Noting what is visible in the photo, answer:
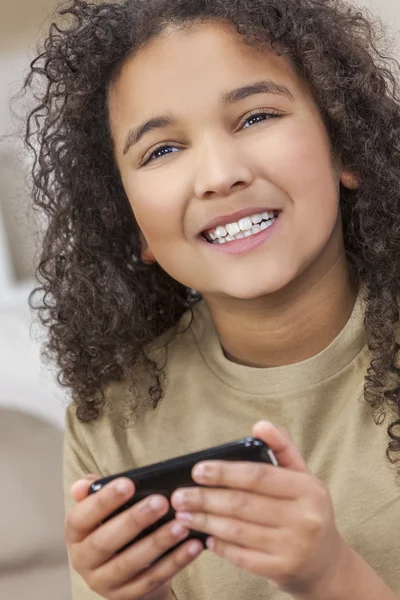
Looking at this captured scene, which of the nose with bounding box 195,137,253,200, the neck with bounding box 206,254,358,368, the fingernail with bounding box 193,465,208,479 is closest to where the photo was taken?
the fingernail with bounding box 193,465,208,479

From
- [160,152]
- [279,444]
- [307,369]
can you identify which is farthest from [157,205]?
[279,444]

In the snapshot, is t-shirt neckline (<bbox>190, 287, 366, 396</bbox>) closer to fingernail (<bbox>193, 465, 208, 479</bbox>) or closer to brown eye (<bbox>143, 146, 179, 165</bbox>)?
brown eye (<bbox>143, 146, 179, 165</bbox>)

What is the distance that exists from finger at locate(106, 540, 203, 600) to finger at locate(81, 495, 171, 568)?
2cm

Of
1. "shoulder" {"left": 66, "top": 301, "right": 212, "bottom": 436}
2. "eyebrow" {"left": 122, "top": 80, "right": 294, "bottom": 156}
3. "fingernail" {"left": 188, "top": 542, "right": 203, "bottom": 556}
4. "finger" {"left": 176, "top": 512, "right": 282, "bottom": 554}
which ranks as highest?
"eyebrow" {"left": 122, "top": 80, "right": 294, "bottom": 156}

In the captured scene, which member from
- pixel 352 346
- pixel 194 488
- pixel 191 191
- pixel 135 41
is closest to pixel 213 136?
pixel 191 191

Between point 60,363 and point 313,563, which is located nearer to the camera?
point 313,563

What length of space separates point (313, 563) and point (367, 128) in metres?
0.59

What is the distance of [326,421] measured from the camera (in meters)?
1.15

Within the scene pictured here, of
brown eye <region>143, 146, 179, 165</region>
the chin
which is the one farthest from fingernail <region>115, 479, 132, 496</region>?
brown eye <region>143, 146, 179, 165</region>

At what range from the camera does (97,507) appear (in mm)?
853

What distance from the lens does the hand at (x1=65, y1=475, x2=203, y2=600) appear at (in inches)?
32.9

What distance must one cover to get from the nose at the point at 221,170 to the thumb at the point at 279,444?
0.34 meters

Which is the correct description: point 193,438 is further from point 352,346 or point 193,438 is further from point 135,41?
point 135,41

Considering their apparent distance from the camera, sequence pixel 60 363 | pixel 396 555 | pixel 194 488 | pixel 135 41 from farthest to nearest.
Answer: pixel 60 363, pixel 135 41, pixel 396 555, pixel 194 488
